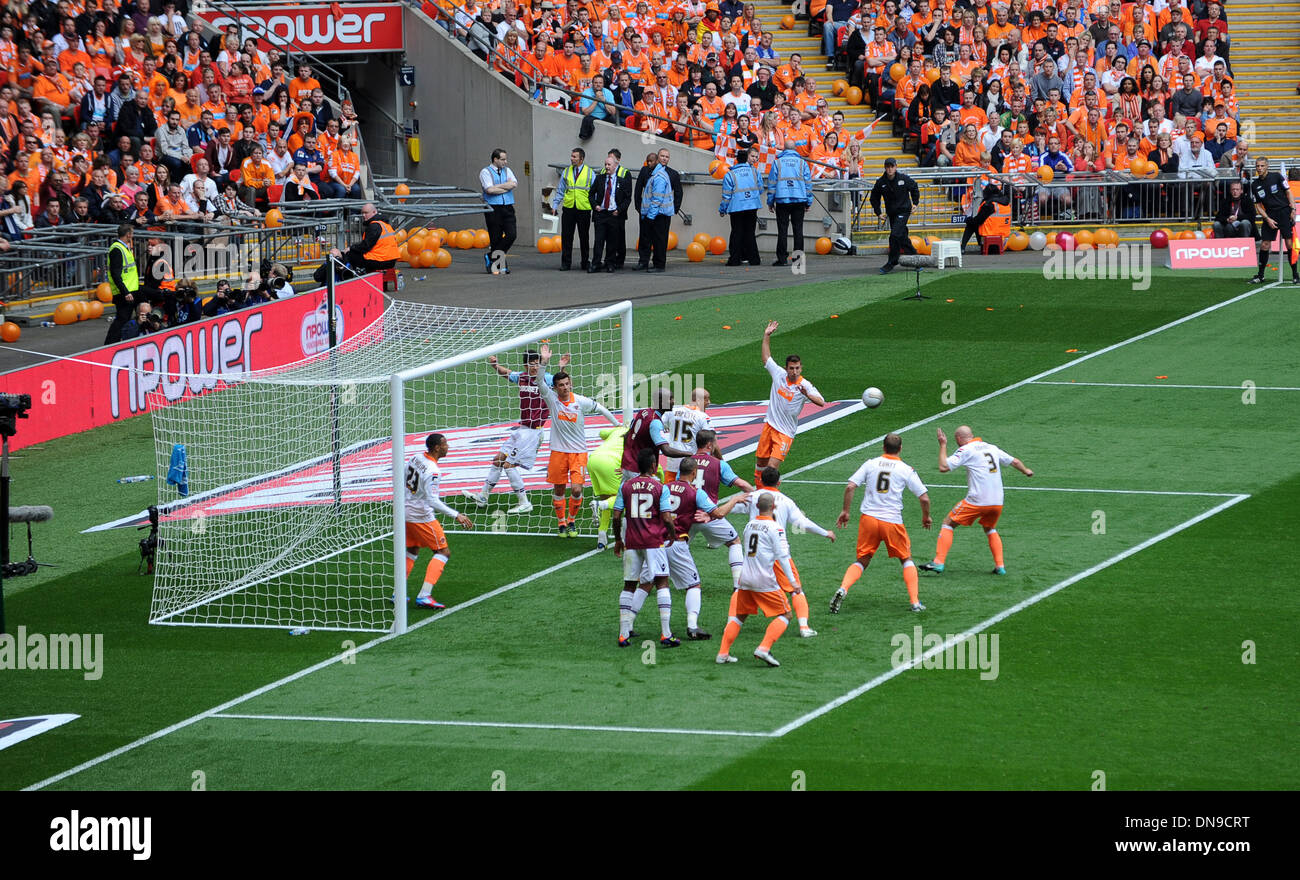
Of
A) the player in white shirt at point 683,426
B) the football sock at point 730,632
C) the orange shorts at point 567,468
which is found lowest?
the football sock at point 730,632

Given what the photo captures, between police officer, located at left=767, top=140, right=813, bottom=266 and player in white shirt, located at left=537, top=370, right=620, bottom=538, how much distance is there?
14.9m

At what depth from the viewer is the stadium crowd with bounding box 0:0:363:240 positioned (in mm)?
29234

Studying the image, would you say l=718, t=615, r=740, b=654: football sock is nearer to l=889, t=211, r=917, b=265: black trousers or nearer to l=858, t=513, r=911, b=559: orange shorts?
l=858, t=513, r=911, b=559: orange shorts

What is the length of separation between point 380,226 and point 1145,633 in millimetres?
16517

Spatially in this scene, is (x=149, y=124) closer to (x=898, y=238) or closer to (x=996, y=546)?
(x=898, y=238)

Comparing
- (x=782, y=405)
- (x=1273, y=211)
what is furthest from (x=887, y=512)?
(x=1273, y=211)

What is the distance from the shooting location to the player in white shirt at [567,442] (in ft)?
63.3

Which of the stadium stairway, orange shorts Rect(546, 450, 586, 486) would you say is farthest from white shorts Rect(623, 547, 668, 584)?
the stadium stairway

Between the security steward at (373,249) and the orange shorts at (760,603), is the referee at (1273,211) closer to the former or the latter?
the security steward at (373,249)

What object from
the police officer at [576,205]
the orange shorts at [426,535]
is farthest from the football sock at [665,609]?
the police officer at [576,205]

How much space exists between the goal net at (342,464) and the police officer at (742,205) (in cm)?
705

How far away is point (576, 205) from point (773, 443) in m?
15.0

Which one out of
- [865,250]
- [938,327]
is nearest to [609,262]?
[865,250]

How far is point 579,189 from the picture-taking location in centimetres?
3409
